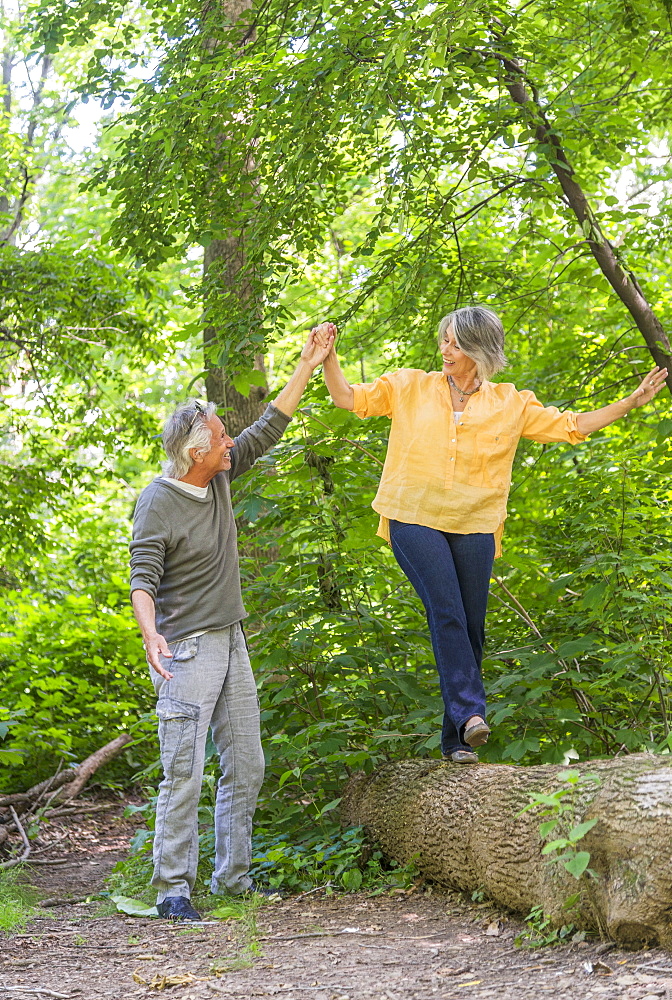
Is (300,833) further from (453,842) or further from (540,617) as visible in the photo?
(540,617)

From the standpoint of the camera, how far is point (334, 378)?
13.0ft

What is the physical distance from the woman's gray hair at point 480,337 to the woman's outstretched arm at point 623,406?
43 cm

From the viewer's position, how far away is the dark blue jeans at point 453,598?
3.83 m

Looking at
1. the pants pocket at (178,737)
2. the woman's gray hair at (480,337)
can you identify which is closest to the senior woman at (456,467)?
the woman's gray hair at (480,337)

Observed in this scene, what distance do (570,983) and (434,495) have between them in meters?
1.91

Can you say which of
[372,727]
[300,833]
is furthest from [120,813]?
[372,727]

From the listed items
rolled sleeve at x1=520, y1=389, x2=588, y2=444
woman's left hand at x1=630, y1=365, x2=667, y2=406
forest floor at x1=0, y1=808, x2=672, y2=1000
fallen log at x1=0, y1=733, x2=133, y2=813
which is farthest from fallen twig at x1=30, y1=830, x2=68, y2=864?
woman's left hand at x1=630, y1=365, x2=667, y2=406

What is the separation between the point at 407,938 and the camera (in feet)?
11.0

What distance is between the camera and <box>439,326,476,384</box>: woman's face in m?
3.94

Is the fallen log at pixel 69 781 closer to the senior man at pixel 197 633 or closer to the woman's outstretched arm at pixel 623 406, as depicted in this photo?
the senior man at pixel 197 633

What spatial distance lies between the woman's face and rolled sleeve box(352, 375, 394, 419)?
256 millimetres

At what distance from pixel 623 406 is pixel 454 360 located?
2.35ft

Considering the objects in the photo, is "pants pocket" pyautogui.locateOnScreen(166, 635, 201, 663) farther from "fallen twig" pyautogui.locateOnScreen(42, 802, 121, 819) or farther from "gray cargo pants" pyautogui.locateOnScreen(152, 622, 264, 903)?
"fallen twig" pyautogui.locateOnScreen(42, 802, 121, 819)

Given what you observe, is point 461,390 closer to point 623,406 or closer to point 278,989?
point 623,406
